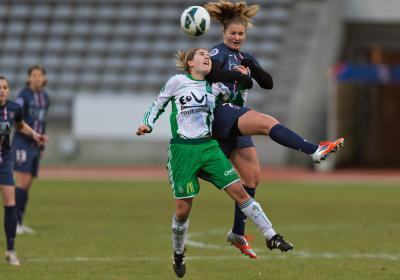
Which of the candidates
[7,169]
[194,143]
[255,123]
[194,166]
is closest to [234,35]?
[255,123]

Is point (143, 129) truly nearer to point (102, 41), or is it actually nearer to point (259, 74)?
point (259, 74)

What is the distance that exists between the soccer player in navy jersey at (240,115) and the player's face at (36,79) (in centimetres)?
512

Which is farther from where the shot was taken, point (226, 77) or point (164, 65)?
point (164, 65)

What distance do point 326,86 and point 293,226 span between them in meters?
15.9

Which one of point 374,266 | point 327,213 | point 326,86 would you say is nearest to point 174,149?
point 374,266

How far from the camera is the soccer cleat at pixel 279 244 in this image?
9.08 metres

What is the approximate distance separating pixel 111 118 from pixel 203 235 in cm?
1598

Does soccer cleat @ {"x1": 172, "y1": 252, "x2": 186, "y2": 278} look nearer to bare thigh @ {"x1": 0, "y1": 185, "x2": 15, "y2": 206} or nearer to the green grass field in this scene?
the green grass field

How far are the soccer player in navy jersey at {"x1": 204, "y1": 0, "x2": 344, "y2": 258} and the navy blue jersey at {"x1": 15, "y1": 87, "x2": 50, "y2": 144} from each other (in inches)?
202

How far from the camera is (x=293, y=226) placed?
1526 cm

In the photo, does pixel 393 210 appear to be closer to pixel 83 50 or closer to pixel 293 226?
pixel 293 226

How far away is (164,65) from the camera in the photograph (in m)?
31.4

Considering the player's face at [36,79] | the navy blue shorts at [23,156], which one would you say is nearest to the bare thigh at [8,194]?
the navy blue shorts at [23,156]

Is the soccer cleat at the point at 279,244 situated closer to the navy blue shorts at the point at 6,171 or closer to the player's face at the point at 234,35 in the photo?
the player's face at the point at 234,35
